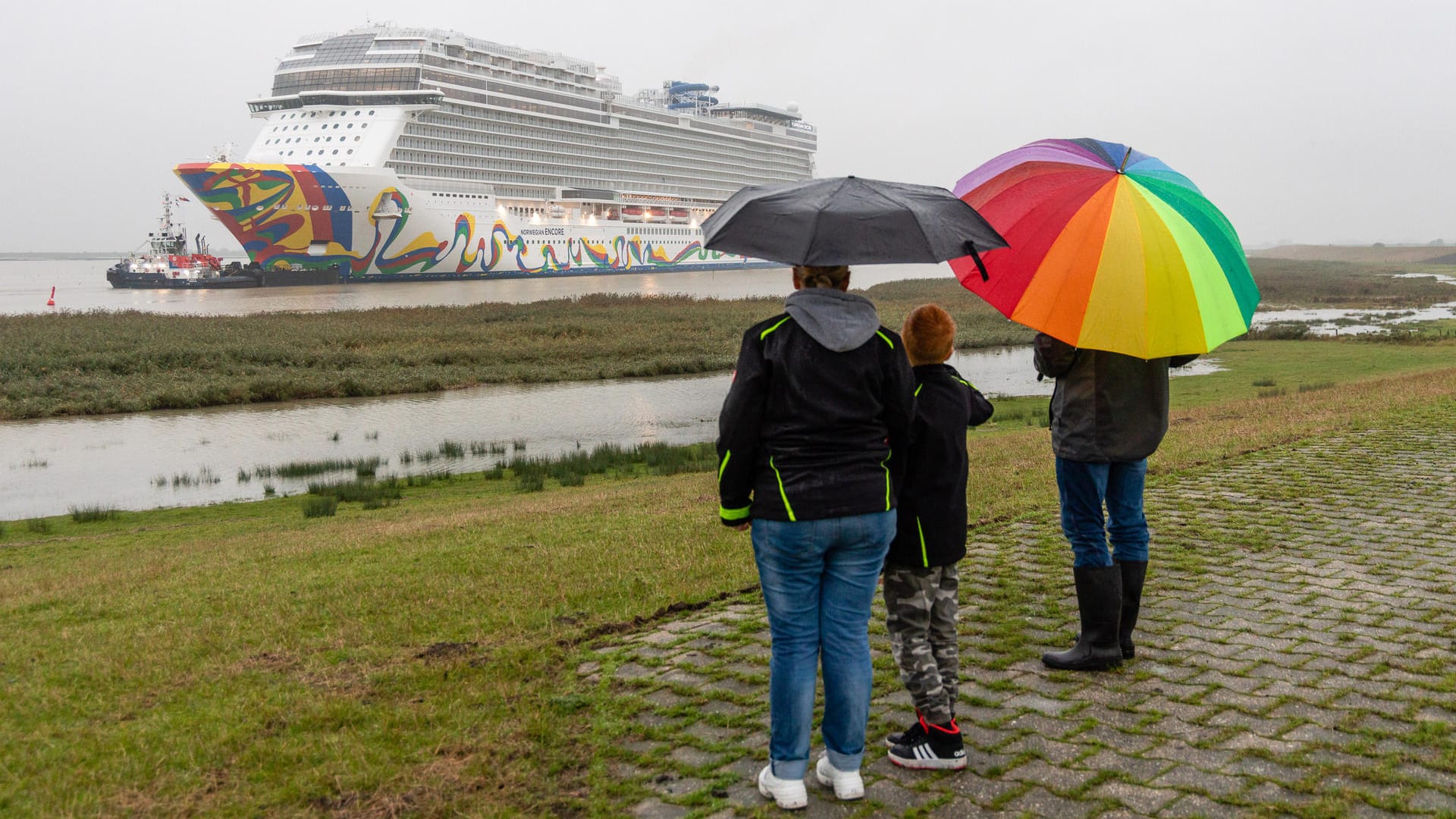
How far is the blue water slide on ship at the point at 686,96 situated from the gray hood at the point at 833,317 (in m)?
96.4

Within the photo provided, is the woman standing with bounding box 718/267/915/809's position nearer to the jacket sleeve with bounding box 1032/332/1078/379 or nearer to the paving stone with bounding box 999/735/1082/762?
the paving stone with bounding box 999/735/1082/762

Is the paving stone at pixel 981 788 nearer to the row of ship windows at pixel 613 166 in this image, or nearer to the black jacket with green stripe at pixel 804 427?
the black jacket with green stripe at pixel 804 427

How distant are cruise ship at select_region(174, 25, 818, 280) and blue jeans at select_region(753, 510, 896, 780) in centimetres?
6146

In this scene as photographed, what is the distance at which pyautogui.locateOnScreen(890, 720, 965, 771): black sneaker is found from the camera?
3699 mm

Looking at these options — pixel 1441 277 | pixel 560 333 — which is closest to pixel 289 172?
pixel 560 333

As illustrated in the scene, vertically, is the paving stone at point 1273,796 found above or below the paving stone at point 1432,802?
below

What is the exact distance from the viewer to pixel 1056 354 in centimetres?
454

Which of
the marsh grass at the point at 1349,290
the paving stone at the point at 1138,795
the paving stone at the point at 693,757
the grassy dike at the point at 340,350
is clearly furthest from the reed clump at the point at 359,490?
the marsh grass at the point at 1349,290

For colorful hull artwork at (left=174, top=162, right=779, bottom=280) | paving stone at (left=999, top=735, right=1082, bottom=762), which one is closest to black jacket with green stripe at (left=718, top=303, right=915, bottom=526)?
paving stone at (left=999, top=735, right=1082, bottom=762)

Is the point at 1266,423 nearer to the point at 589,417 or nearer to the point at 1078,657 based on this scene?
the point at 1078,657

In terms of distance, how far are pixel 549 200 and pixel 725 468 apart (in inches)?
3035

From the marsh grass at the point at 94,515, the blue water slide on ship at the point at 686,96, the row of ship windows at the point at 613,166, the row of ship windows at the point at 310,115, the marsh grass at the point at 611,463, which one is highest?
the blue water slide on ship at the point at 686,96

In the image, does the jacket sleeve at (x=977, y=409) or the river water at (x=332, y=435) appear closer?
the jacket sleeve at (x=977, y=409)

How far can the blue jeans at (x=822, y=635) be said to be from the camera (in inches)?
135
